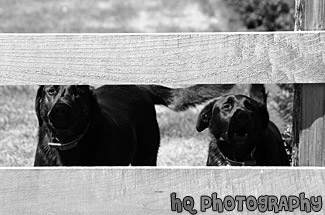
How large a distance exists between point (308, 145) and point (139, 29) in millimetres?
11534

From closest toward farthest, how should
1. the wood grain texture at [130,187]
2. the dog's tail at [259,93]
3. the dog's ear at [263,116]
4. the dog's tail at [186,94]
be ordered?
the wood grain texture at [130,187]
the dog's ear at [263,116]
the dog's tail at [186,94]
the dog's tail at [259,93]

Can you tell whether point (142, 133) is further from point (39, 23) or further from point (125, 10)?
point (125, 10)

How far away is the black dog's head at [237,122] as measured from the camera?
495cm

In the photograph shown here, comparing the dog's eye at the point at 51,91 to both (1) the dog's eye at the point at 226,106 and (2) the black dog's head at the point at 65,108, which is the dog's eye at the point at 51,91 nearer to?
(2) the black dog's head at the point at 65,108

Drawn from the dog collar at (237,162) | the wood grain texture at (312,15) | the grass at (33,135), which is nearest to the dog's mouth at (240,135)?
the dog collar at (237,162)

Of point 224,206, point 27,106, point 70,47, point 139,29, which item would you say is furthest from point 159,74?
point 139,29

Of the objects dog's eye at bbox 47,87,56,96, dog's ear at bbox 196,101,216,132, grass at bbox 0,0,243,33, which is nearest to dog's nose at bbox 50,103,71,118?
dog's eye at bbox 47,87,56,96

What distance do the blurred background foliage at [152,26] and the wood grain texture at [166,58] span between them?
2142 mm

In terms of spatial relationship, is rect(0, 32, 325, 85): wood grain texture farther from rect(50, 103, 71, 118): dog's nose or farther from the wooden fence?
rect(50, 103, 71, 118): dog's nose

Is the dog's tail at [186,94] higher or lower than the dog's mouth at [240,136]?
higher

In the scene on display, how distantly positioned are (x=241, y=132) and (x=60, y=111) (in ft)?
3.55

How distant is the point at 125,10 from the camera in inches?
719

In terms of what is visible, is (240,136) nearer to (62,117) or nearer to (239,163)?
(239,163)

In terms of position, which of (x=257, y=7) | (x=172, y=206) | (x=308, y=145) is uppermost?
(x=257, y=7)
